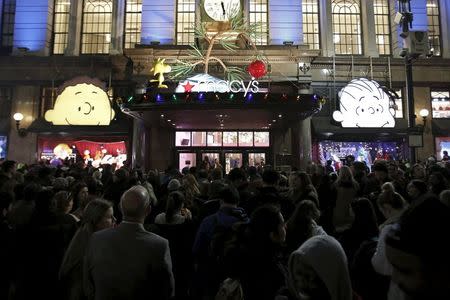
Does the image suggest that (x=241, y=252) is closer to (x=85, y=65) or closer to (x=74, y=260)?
(x=74, y=260)

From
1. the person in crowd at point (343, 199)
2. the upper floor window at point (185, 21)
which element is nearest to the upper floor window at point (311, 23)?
the upper floor window at point (185, 21)

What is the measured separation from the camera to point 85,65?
2358 cm

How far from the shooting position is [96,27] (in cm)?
2495

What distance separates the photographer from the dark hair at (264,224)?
3117 millimetres

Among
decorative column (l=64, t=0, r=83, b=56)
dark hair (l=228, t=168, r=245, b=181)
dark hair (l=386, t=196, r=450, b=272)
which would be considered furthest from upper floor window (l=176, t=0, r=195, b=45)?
dark hair (l=386, t=196, r=450, b=272)

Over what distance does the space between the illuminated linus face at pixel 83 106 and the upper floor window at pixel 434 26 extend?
21.8 metres

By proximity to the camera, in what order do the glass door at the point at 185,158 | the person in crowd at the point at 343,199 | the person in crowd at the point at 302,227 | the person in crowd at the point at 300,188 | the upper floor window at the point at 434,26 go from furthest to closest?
the upper floor window at the point at 434,26 < the glass door at the point at 185,158 < the person in crowd at the point at 343,199 < the person in crowd at the point at 300,188 < the person in crowd at the point at 302,227

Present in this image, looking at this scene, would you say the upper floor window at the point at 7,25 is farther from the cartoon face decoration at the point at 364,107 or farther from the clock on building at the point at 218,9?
the cartoon face decoration at the point at 364,107

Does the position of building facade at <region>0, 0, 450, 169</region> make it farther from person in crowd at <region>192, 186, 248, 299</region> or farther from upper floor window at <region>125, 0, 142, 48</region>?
person in crowd at <region>192, 186, 248, 299</region>

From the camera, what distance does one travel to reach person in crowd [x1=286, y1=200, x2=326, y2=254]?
3881 mm

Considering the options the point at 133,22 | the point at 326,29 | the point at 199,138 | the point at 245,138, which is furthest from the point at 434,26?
the point at 133,22

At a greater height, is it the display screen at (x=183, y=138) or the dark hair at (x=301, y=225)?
the display screen at (x=183, y=138)

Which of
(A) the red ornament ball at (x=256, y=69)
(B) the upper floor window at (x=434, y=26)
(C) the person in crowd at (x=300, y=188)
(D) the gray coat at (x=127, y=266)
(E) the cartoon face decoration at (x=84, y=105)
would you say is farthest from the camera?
(B) the upper floor window at (x=434, y=26)

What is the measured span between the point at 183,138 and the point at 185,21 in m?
8.07
